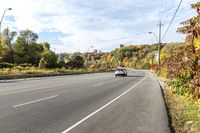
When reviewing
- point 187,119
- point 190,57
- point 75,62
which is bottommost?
point 187,119

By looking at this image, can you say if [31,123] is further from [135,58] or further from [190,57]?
[135,58]

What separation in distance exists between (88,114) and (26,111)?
2.30 m

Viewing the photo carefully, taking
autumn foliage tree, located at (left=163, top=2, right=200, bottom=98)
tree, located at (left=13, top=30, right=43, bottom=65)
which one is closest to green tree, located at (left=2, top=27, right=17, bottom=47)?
tree, located at (left=13, top=30, right=43, bottom=65)

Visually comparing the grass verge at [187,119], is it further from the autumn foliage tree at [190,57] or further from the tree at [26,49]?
the tree at [26,49]

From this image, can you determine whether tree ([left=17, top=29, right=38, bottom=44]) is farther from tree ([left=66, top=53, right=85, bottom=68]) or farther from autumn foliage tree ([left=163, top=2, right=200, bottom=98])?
autumn foliage tree ([left=163, top=2, right=200, bottom=98])

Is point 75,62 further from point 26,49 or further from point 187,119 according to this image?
point 187,119

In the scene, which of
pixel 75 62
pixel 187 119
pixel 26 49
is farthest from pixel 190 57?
pixel 26 49

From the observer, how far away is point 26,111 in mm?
12469

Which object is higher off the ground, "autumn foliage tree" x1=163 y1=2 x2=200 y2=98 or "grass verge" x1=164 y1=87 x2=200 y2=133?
"autumn foliage tree" x1=163 y1=2 x2=200 y2=98

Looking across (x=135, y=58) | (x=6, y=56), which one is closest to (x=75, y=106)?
(x=6, y=56)

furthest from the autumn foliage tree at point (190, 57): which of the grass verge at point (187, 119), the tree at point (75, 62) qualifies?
the tree at point (75, 62)

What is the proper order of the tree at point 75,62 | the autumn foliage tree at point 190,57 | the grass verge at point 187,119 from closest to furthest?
the grass verge at point 187,119 → the autumn foliage tree at point 190,57 → the tree at point 75,62

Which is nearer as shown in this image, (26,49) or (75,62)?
(75,62)

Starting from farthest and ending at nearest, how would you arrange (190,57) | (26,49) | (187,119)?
(26,49)
(190,57)
(187,119)
